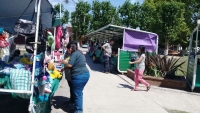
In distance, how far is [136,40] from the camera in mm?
12359

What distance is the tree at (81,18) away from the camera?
36688 millimetres

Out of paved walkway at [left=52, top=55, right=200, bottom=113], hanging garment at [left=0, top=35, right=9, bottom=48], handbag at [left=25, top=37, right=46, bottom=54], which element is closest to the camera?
hanging garment at [left=0, top=35, right=9, bottom=48]

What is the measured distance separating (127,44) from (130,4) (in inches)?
758

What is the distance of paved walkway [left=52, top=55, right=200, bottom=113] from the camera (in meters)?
6.39

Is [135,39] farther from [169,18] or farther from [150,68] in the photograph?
[169,18]

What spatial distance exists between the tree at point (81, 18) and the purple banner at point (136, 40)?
949 inches

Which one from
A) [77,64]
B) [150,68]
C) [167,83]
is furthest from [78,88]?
[150,68]

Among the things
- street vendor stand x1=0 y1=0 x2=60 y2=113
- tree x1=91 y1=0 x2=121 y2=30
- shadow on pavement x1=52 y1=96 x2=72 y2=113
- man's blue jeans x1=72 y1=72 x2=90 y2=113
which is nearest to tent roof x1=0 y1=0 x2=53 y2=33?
street vendor stand x1=0 y1=0 x2=60 y2=113

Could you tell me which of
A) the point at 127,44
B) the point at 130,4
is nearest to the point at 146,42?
the point at 127,44

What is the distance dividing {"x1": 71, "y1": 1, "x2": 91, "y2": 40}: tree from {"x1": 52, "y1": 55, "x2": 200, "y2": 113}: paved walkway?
28.0 m

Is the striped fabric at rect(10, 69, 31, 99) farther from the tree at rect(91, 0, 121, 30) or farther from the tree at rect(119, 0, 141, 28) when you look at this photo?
the tree at rect(91, 0, 121, 30)

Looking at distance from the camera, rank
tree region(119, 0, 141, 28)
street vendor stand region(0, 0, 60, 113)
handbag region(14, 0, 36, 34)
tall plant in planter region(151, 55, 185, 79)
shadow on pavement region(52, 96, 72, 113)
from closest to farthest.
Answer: street vendor stand region(0, 0, 60, 113) → handbag region(14, 0, 36, 34) → shadow on pavement region(52, 96, 72, 113) → tall plant in planter region(151, 55, 185, 79) → tree region(119, 0, 141, 28)

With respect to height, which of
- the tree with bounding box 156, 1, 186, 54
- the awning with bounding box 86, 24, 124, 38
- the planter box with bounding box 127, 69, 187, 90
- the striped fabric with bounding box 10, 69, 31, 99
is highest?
the tree with bounding box 156, 1, 186, 54

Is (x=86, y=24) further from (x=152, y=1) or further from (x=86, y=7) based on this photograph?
(x=152, y=1)
